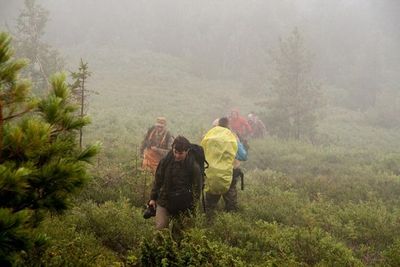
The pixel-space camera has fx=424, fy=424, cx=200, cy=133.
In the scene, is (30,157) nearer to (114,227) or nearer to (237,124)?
(114,227)

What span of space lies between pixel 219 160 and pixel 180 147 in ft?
5.30

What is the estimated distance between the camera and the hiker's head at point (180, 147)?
23.0ft

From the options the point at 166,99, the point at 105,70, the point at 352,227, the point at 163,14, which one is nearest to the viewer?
the point at 352,227

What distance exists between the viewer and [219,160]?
331 inches

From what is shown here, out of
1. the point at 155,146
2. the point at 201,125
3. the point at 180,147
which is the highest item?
the point at 180,147

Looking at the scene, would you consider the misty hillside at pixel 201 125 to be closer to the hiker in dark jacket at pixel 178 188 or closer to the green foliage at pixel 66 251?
the green foliage at pixel 66 251

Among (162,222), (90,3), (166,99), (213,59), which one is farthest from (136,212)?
(90,3)

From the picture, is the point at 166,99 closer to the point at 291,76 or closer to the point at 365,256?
the point at 291,76

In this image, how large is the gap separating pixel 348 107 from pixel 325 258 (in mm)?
37701

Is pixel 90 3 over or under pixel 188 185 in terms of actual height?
over

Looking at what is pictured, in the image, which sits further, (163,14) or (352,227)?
(163,14)

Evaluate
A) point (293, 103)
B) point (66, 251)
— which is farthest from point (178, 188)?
point (293, 103)

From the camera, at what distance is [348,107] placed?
42.1 m

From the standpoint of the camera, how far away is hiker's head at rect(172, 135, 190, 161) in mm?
6996
